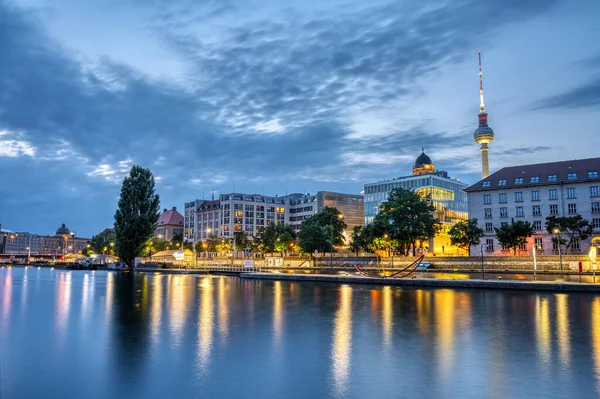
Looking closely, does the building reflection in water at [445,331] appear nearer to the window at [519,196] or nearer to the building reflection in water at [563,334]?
the building reflection in water at [563,334]

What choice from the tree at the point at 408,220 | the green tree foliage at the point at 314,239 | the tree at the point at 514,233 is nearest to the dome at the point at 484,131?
the tree at the point at 408,220

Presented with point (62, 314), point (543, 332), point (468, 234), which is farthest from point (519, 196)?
point (62, 314)

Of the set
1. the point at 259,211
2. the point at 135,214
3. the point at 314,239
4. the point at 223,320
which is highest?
the point at 259,211

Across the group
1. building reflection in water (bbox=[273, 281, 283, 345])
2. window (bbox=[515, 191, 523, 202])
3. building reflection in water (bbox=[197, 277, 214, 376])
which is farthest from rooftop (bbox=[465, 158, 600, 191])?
building reflection in water (bbox=[197, 277, 214, 376])

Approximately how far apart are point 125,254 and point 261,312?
2567 inches

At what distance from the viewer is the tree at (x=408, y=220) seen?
8838 centimetres

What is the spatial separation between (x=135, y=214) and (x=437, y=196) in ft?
262

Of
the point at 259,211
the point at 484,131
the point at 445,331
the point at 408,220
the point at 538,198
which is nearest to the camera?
the point at 445,331

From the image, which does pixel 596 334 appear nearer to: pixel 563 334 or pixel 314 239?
pixel 563 334

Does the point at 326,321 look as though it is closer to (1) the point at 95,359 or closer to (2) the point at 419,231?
(1) the point at 95,359

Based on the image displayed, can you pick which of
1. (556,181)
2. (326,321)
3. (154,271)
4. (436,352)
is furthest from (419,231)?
(436,352)

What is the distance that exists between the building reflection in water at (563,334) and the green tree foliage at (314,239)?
66.0 m

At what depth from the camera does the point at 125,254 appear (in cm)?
8631

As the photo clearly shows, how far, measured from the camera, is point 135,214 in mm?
86688
